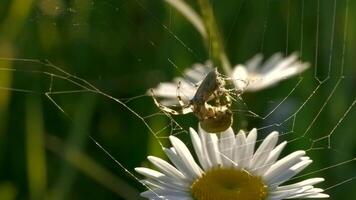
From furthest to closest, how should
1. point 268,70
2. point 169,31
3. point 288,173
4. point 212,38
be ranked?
1. point 169,31
2. point 268,70
3. point 212,38
4. point 288,173

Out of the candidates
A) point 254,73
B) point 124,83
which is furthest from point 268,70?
point 124,83

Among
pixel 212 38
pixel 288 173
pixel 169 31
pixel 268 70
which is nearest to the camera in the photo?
pixel 288 173

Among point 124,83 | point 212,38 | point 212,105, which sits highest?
point 124,83

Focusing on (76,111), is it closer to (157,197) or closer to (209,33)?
(209,33)

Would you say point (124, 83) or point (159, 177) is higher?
point (124, 83)

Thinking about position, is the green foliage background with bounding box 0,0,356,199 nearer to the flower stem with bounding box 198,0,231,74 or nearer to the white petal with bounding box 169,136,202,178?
the flower stem with bounding box 198,0,231,74

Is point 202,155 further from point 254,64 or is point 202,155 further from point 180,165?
point 254,64

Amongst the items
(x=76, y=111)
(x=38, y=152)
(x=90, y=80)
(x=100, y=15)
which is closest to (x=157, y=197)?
(x=38, y=152)
